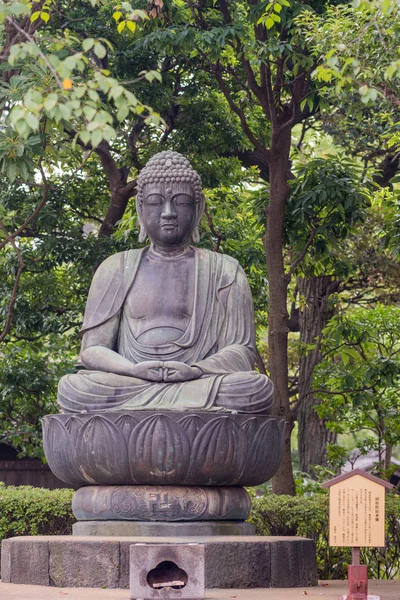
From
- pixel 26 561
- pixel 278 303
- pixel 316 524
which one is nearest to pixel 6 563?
pixel 26 561

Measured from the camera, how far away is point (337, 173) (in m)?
11.0

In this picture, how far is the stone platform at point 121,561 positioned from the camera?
23.4ft

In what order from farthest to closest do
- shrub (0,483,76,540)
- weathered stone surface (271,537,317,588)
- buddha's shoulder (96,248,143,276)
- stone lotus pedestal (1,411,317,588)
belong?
shrub (0,483,76,540) < buddha's shoulder (96,248,143,276) < weathered stone surface (271,537,317,588) < stone lotus pedestal (1,411,317,588)

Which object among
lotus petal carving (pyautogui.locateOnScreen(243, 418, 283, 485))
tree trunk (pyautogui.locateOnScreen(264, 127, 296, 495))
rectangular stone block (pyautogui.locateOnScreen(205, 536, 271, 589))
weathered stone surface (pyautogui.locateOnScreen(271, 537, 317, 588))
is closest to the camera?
rectangular stone block (pyautogui.locateOnScreen(205, 536, 271, 589))

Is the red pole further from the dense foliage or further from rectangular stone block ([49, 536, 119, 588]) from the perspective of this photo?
the dense foliage

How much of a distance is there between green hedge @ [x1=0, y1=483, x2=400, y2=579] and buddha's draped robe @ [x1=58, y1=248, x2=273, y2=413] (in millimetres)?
1718

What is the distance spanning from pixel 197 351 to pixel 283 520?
198 cm

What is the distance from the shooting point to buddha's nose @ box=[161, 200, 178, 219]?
909 cm

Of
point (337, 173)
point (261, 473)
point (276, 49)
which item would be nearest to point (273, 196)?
point (337, 173)

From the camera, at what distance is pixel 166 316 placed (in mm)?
8969

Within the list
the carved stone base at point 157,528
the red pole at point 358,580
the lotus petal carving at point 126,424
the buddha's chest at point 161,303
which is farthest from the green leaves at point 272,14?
the red pole at point 358,580

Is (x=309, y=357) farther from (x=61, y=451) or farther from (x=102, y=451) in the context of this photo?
(x=102, y=451)

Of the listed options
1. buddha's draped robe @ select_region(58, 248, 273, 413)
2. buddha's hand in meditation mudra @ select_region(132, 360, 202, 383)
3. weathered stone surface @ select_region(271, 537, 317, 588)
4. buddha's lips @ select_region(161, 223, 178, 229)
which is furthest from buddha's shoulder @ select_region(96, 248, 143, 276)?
weathered stone surface @ select_region(271, 537, 317, 588)

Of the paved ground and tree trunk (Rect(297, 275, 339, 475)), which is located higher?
tree trunk (Rect(297, 275, 339, 475))
